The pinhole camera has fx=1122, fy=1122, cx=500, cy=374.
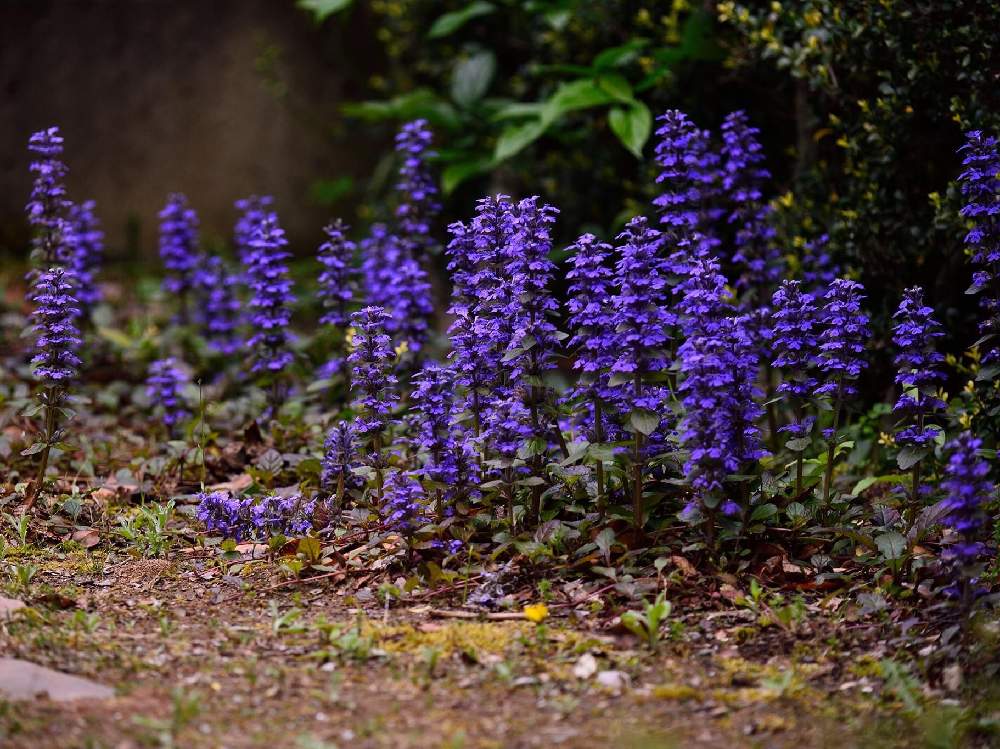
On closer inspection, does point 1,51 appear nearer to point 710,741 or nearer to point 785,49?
point 785,49

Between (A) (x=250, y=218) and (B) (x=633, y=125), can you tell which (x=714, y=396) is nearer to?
(B) (x=633, y=125)

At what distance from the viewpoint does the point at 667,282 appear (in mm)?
4328

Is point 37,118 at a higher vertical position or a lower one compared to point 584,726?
higher

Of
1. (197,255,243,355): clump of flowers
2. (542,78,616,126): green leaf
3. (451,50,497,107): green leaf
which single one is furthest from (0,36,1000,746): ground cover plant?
(451,50,497,107): green leaf

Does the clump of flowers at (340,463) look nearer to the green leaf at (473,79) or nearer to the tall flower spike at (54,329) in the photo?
the tall flower spike at (54,329)

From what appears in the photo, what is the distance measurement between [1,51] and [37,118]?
0.62m

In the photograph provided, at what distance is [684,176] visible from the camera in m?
4.81

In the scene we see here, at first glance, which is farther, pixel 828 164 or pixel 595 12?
pixel 595 12

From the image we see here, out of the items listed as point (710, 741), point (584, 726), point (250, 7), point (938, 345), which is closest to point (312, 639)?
point (584, 726)

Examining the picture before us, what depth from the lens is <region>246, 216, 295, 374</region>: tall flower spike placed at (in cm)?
561

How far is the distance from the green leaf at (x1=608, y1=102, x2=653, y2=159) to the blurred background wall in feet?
13.1

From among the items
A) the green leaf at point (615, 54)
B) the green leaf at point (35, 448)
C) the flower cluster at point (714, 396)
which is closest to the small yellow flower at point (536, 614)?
the flower cluster at point (714, 396)

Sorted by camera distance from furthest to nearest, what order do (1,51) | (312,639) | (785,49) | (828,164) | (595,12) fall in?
(1,51) → (595,12) → (828,164) → (785,49) → (312,639)

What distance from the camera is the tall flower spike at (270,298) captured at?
18.4ft
